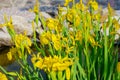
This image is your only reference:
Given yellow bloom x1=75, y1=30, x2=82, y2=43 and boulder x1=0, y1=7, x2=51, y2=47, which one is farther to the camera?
boulder x1=0, y1=7, x2=51, y2=47

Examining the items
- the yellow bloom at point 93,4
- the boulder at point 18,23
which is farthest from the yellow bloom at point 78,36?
the boulder at point 18,23

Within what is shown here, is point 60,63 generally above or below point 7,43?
above

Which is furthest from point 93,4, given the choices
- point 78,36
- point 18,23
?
point 18,23

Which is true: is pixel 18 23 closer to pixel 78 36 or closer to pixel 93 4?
pixel 93 4

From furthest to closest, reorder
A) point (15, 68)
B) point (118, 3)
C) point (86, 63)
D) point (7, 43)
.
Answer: point (118, 3) < point (7, 43) < point (15, 68) < point (86, 63)

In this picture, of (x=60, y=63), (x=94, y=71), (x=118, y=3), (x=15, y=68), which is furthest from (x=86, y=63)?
(x=118, y=3)

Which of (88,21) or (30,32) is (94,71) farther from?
(30,32)

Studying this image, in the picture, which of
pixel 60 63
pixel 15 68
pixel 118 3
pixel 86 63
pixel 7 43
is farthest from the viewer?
pixel 118 3

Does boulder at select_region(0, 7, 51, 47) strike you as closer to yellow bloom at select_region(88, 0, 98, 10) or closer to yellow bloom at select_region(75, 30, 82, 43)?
yellow bloom at select_region(88, 0, 98, 10)

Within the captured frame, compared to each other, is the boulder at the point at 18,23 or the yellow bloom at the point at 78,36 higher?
the yellow bloom at the point at 78,36

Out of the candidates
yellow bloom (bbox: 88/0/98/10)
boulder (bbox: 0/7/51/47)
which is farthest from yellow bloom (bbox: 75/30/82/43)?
boulder (bbox: 0/7/51/47)

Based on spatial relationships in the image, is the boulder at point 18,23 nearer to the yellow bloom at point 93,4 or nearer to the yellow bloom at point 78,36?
the yellow bloom at point 93,4
